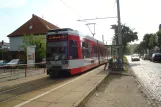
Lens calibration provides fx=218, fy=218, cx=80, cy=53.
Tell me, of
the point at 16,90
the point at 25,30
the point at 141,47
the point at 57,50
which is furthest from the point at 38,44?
the point at 141,47

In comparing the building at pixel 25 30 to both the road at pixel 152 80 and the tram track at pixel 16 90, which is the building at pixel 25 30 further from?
the tram track at pixel 16 90

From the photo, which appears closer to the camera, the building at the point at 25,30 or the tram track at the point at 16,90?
the tram track at the point at 16,90

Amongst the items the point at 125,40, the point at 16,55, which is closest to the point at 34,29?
the point at 16,55

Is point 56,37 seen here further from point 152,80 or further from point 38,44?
point 38,44

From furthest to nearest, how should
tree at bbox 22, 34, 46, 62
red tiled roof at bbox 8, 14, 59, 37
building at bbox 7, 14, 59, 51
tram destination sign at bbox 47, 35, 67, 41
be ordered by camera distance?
1. building at bbox 7, 14, 59, 51
2. red tiled roof at bbox 8, 14, 59, 37
3. tree at bbox 22, 34, 46, 62
4. tram destination sign at bbox 47, 35, 67, 41

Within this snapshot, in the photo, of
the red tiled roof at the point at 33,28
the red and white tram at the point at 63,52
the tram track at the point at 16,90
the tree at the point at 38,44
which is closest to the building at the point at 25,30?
the red tiled roof at the point at 33,28

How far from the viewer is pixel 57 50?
15.3 meters

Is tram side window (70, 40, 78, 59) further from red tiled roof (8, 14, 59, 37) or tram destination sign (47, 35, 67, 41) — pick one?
red tiled roof (8, 14, 59, 37)

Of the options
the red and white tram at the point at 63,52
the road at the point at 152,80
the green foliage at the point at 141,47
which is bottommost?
the road at the point at 152,80

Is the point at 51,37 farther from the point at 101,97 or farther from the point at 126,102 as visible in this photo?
the point at 126,102

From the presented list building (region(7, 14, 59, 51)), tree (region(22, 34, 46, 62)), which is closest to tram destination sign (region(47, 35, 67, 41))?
tree (region(22, 34, 46, 62))

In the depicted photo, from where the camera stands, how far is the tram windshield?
15.1 m

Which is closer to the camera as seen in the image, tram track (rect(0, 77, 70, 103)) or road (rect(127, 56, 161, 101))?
tram track (rect(0, 77, 70, 103))

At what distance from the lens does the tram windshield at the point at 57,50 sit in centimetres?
1512
